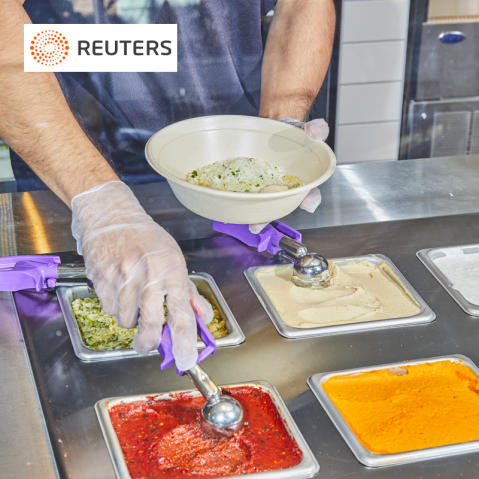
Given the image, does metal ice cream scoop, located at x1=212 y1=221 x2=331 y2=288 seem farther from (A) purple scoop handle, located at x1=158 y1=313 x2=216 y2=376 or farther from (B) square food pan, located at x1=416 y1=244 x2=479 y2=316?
(A) purple scoop handle, located at x1=158 y1=313 x2=216 y2=376

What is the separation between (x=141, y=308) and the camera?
1100mm

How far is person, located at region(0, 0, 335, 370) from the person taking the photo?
1.12 meters

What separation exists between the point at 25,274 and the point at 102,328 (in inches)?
7.8

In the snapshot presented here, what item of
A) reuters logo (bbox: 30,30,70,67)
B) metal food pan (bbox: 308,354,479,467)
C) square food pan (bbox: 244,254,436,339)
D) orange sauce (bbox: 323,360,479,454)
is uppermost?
reuters logo (bbox: 30,30,70,67)

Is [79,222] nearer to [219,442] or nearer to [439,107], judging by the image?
[219,442]

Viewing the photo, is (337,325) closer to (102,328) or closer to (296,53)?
(102,328)

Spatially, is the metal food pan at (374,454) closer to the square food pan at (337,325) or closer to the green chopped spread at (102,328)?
the square food pan at (337,325)

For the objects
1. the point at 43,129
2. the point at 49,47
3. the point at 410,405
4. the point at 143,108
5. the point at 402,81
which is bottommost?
the point at 410,405

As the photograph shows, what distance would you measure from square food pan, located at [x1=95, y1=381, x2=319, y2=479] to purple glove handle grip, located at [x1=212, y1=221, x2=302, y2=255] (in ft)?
1.37

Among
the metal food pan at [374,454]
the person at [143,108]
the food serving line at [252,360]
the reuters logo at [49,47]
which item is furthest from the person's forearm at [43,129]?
the metal food pan at [374,454]

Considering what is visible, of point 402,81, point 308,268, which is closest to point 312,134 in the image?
point 308,268

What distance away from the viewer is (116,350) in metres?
1.23

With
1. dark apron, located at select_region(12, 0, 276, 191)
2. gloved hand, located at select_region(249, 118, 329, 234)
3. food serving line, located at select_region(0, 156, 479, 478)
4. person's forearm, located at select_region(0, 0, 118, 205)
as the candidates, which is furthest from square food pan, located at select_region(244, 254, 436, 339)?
dark apron, located at select_region(12, 0, 276, 191)

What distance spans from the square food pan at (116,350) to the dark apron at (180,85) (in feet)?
2.13
